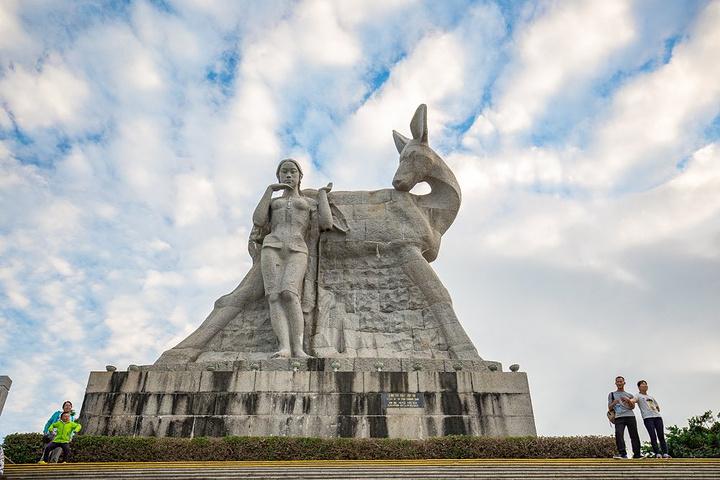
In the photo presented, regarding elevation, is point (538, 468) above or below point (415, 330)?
below

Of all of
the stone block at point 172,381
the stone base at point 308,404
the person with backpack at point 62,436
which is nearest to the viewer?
the person with backpack at point 62,436

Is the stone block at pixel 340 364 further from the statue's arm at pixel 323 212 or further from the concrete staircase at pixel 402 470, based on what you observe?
the statue's arm at pixel 323 212

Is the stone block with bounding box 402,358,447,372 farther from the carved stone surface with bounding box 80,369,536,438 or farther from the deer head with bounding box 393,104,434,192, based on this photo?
the deer head with bounding box 393,104,434,192

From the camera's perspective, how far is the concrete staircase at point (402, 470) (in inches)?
277

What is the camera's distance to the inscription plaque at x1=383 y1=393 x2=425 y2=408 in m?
10.4

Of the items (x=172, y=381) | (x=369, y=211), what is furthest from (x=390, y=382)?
(x=369, y=211)

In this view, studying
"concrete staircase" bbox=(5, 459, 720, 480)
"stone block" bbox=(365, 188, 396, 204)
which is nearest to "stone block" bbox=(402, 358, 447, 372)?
"concrete staircase" bbox=(5, 459, 720, 480)

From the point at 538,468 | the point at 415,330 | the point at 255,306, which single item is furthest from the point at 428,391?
the point at 255,306

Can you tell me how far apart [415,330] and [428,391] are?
81.8 inches

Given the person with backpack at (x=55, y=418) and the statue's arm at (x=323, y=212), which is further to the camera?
the statue's arm at (x=323, y=212)

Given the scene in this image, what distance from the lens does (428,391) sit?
34.8 feet

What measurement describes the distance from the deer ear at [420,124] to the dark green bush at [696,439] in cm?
927

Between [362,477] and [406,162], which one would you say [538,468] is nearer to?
[362,477]

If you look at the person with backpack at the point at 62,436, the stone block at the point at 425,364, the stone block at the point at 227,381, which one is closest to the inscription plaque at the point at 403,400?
the stone block at the point at 425,364
